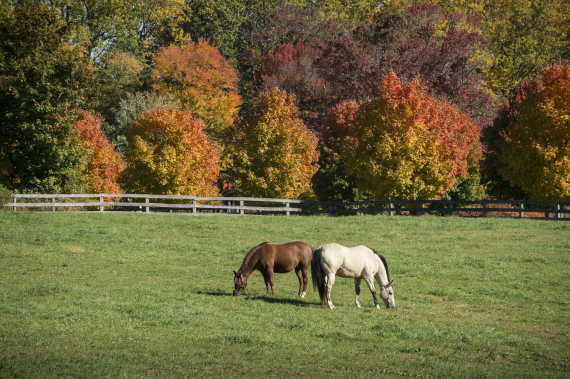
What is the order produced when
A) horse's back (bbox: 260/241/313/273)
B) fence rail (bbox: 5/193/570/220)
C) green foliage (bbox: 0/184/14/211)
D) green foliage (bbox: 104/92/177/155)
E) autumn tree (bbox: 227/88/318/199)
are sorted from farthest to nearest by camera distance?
green foliage (bbox: 104/92/177/155) < autumn tree (bbox: 227/88/318/199) < fence rail (bbox: 5/193/570/220) < green foliage (bbox: 0/184/14/211) < horse's back (bbox: 260/241/313/273)

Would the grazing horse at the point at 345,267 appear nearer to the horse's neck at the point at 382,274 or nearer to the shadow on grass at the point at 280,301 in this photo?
the horse's neck at the point at 382,274

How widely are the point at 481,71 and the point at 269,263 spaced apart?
186 ft

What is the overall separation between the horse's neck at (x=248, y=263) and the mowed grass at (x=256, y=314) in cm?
65

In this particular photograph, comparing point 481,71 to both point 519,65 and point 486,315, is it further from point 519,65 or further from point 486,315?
point 486,315

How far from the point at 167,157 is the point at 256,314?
3069cm

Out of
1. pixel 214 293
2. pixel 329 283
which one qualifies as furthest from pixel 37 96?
pixel 329 283

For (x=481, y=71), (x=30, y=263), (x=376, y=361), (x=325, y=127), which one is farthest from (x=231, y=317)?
(x=481, y=71)

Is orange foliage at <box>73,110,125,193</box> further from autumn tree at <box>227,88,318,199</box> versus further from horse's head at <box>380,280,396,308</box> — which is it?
horse's head at <box>380,280,396,308</box>

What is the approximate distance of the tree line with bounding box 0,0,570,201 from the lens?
121 feet

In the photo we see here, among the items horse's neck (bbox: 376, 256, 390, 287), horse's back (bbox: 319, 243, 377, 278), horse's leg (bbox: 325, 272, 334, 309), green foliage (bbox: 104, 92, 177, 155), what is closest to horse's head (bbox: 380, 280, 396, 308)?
horse's neck (bbox: 376, 256, 390, 287)

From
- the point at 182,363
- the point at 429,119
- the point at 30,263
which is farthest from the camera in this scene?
the point at 429,119

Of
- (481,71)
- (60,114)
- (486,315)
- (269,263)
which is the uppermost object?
(481,71)

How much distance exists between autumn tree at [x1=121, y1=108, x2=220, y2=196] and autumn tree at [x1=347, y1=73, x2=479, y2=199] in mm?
11506

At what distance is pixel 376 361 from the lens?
966 centimetres
